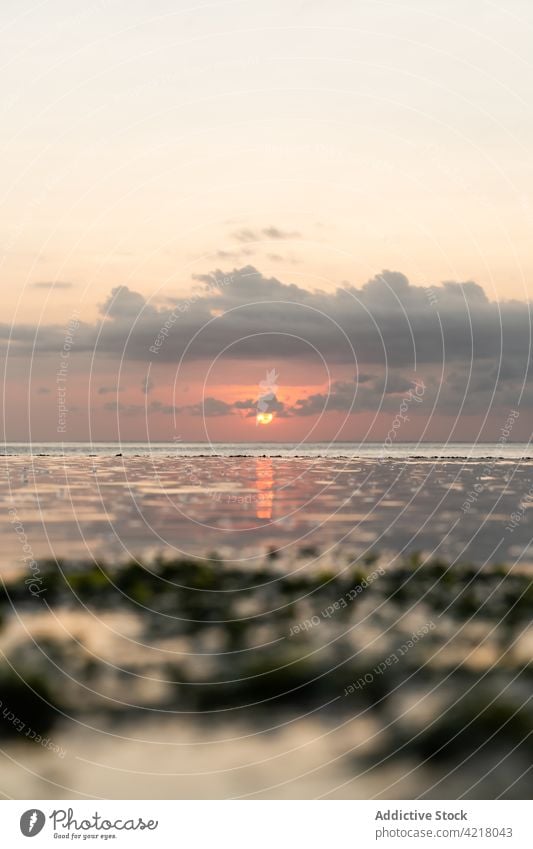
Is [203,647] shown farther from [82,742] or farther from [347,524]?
[347,524]

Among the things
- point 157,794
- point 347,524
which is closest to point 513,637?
point 157,794

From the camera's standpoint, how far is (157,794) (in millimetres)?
12211

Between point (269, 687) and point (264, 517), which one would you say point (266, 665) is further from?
point (264, 517)

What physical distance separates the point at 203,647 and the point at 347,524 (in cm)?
1884
